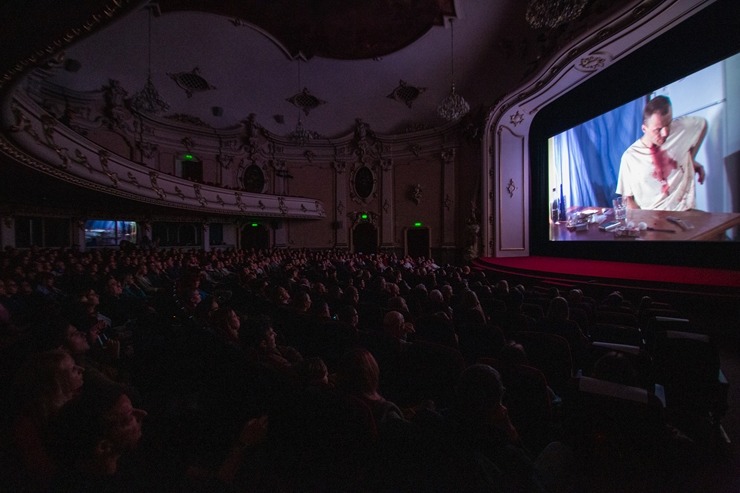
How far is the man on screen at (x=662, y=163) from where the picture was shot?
6.95 metres

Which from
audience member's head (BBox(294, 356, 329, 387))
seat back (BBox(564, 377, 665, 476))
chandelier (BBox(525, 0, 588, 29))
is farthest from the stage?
audience member's head (BBox(294, 356, 329, 387))

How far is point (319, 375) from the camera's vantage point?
205 cm

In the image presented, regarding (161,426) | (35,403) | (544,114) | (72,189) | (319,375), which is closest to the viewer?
(35,403)

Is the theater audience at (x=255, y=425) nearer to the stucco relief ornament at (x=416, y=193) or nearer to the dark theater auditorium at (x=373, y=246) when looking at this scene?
the dark theater auditorium at (x=373, y=246)

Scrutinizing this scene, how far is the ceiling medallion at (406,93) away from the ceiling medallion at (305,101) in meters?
4.26

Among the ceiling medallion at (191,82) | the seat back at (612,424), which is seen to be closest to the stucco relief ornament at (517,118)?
the seat back at (612,424)

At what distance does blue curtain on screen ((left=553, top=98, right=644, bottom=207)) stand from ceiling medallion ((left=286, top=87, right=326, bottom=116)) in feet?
42.5

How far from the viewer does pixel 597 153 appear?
9.30 m

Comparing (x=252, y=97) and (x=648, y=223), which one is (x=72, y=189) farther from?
(x=648, y=223)

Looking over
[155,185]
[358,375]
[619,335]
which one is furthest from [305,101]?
[358,375]

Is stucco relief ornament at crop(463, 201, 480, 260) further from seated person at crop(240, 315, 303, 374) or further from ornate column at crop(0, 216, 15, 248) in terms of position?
ornate column at crop(0, 216, 15, 248)

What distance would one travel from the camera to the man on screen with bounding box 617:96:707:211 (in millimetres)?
6945

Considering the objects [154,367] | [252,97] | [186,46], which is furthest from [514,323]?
[252,97]

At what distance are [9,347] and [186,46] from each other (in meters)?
16.1
